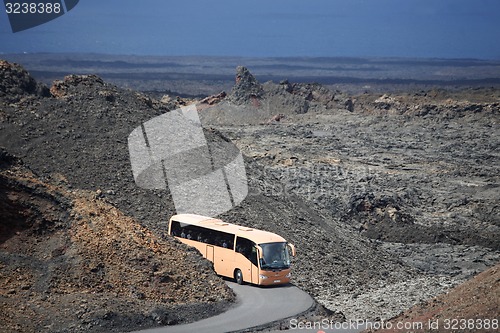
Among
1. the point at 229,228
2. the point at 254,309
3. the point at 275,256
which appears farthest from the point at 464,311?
the point at 229,228

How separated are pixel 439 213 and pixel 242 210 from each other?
55.0ft

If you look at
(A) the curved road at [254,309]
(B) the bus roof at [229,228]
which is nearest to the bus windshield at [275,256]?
(B) the bus roof at [229,228]

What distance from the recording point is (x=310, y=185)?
46812 millimetres

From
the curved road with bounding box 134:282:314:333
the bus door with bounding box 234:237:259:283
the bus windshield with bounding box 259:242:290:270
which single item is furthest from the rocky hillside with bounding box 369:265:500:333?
the bus door with bounding box 234:237:259:283

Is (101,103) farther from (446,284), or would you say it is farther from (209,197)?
(446,284)

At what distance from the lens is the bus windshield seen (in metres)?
25.4

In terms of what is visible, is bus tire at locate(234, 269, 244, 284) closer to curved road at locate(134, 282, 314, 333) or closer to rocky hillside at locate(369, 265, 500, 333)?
curved road at locate(134, 282, 314, 333)

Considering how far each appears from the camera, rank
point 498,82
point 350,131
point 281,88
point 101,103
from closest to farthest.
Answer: point 101,103 < point 350,131 < point 281,88 < point 498,82

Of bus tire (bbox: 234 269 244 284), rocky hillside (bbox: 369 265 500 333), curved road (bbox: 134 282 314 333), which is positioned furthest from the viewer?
bus tire (bbox: 234 269 244 284)

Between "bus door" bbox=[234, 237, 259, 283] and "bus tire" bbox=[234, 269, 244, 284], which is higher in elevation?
"bus door" bbox=[234, 237, 259, 283]

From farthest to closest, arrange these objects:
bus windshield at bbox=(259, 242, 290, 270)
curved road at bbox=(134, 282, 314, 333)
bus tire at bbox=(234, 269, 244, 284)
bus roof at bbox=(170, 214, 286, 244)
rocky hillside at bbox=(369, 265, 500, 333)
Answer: bus tire at bbox=(234, 269, 244, 284) < bus roof at bbox=(170, 214, 286, 244) < bus windshield at bbox=(259, 242, 290, 270) < curved road at bbox=(134, 282, 314, 333) < rocky hillside at bbox=(369, 265, 500, 333)

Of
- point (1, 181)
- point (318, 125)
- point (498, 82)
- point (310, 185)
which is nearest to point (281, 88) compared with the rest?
point (318, 125)

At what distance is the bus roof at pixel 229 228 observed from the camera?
1012 inches

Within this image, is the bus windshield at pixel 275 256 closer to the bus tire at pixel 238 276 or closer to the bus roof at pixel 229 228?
the bus roof at pixel 229 228
